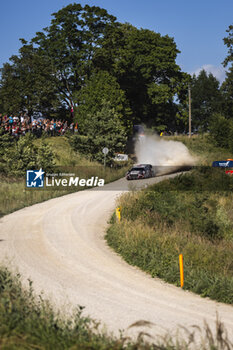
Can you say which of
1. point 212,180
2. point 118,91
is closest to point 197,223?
point 212,180

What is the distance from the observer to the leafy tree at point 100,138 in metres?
45.0

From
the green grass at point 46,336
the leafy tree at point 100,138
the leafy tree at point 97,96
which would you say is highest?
the leafy tree at point 97,96

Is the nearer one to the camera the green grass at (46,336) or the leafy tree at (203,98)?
the green grass at (46,336)

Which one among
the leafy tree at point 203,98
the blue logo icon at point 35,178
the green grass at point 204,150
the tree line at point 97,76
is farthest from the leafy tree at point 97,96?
the leafy tree at point 203,98

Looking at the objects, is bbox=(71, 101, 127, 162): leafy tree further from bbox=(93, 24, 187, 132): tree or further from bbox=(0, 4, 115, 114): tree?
bbox=(93, 24, 187, 132): tree

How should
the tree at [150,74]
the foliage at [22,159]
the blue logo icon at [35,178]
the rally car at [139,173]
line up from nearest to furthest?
the blue logo icon at [35,178]
the foliage at [22,159]
the rally car at [139,173]
the tree at [150,74]

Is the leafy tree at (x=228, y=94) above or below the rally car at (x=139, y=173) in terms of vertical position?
above

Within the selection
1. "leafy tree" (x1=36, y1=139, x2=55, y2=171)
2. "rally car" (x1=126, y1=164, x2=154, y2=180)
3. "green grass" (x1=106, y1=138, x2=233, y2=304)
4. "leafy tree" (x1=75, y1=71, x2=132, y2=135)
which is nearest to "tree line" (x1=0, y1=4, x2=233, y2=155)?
"leafy tree" (x1=75, y1=71, x2=132, y2=135)

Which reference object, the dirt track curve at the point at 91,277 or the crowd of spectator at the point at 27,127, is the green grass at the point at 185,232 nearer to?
the dirt track curve at the point at 91,277

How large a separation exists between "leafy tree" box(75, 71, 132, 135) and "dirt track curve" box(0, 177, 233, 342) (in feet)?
90.2

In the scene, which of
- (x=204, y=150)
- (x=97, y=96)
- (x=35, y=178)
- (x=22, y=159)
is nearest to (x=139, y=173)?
(x=35, y=178)

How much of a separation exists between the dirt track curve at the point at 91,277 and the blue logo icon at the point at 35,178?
29.2ft

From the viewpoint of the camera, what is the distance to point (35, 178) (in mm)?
34031

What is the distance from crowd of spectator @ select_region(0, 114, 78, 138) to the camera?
3747 cm
